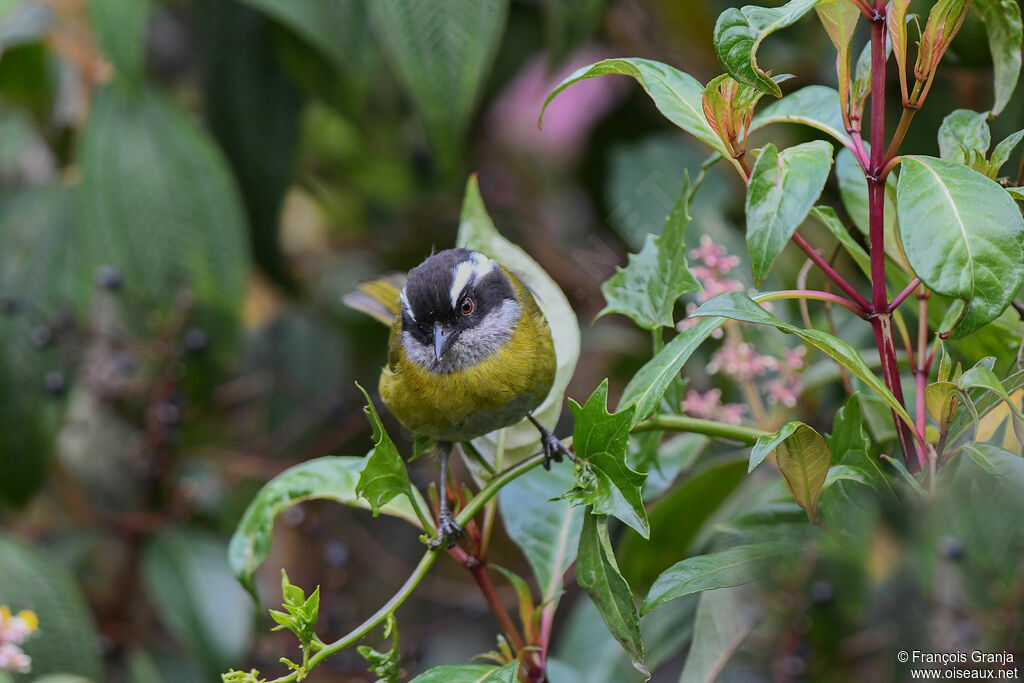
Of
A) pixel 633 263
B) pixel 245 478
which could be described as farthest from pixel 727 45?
pixel 245 478

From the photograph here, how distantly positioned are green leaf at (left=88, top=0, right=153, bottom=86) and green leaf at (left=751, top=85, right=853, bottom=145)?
57.1 inches

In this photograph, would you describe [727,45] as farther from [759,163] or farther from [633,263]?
[633,263]

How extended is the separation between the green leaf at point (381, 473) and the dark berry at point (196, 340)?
126 cm

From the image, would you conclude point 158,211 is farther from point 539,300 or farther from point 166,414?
point 539,300

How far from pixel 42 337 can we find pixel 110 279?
20 cm

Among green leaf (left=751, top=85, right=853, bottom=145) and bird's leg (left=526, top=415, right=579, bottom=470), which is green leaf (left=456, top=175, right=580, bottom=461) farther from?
green leaf (left=751, top=85, right=853, bottom=145)

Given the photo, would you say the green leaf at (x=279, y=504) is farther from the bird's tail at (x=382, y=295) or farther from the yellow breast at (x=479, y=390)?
the bird's tail at (x=382, y=295)

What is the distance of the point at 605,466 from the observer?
3.49 feet

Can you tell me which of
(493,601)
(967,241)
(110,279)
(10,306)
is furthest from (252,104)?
(967,241)

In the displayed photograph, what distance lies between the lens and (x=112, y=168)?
86.4 inches

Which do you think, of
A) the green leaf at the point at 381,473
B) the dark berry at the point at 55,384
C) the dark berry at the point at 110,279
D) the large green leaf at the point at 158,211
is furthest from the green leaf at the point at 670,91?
the dark berry at the point at 55,384

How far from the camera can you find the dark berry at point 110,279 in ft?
7.22

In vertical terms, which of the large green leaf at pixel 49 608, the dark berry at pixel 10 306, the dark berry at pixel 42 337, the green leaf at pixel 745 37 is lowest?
the large green leaf at pixel 49 608

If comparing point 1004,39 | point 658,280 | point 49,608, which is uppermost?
point 1004,39
